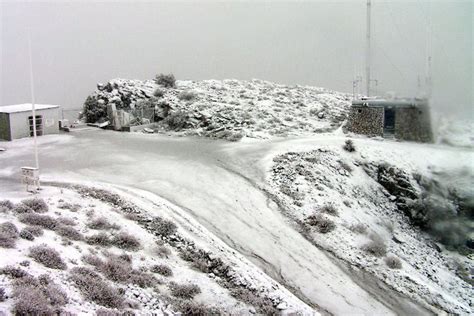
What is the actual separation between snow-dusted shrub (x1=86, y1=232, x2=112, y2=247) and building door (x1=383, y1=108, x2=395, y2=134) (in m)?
26.5

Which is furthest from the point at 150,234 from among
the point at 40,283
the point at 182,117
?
the point at 182,117

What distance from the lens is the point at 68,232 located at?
1441cm

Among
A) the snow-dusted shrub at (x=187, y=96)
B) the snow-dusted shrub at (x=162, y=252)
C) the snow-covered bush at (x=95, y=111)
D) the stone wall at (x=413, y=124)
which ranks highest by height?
the snow-dusted shrub at (x=187, y=96)

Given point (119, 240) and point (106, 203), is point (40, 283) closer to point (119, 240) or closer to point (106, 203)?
point (119, 240)

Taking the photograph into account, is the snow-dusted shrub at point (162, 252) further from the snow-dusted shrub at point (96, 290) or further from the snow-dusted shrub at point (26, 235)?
the snow-dusted shrub at point (26, 235)

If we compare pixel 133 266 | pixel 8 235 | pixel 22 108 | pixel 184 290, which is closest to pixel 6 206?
pixel 8 235

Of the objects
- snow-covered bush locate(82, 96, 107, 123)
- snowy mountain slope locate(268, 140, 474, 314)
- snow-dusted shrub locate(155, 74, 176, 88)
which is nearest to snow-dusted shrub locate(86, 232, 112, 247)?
snowy mountain slope locate(268, 140, 474, 314)

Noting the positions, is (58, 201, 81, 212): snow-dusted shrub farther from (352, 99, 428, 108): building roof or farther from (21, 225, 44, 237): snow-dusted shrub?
(352, 99, 428, 108): building roof

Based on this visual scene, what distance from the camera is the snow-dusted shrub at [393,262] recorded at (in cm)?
1747

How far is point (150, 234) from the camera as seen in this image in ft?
52.7

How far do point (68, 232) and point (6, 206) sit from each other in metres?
3.09

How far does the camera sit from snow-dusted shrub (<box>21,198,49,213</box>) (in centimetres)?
1597

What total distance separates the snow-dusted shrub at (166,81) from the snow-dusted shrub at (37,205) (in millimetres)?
32793

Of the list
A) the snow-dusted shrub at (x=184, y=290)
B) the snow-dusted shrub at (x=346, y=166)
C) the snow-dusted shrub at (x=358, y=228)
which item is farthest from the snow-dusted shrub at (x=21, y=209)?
the snow-dusted shrub at (x=346, y=166)
